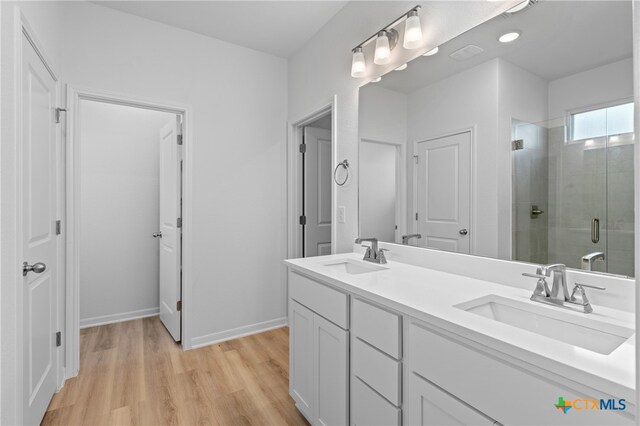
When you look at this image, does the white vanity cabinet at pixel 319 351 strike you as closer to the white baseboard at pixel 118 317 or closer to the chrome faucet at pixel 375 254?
the chrome faucet at pixel 375 254

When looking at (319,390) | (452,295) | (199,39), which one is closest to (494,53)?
(452,295)

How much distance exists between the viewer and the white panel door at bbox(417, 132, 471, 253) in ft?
5.06

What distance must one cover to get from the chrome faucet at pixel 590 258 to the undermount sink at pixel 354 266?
0.91 metres

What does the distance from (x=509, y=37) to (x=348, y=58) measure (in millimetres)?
1173

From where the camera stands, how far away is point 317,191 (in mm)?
3260

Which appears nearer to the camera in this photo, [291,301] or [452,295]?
[452,295]

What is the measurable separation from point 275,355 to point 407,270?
4.81ft

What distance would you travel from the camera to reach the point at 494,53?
1429 millimetres

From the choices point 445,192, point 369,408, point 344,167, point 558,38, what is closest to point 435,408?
point 369,408

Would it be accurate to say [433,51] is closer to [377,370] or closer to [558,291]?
[558,291]

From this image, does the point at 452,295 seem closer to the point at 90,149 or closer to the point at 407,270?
the point at 407,270

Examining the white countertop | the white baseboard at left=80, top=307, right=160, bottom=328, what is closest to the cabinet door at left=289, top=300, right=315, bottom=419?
the white countertop

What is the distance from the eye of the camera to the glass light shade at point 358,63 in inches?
82.2

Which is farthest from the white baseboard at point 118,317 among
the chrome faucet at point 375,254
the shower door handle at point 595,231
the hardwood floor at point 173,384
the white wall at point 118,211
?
the shower door handle at point 595,231
